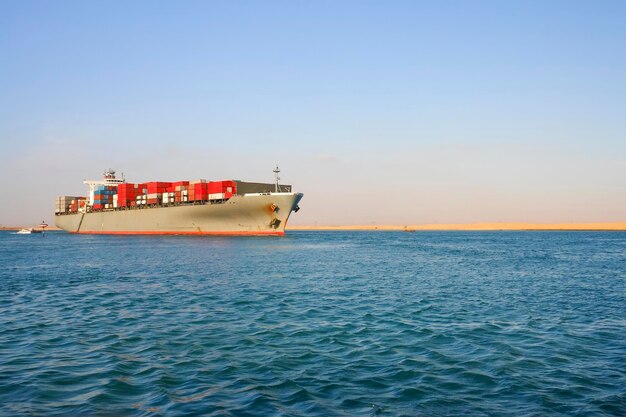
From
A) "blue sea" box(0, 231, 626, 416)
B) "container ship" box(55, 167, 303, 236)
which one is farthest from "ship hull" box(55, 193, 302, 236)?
"blue sea" box(0, 231, 626, 416)

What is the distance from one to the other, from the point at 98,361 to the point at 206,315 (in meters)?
6.60

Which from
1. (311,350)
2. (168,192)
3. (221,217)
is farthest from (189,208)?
(311,350)

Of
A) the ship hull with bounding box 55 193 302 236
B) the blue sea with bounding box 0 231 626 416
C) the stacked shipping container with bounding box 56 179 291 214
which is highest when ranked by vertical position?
the stacked shipping container with bounding box 56 179 291 214

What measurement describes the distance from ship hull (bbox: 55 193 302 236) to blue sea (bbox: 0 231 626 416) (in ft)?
186

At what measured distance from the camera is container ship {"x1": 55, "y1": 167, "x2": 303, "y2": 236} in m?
85.6

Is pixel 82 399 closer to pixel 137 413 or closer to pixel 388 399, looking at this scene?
pixel 137 413

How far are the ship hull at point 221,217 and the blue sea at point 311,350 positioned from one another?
56.7 m

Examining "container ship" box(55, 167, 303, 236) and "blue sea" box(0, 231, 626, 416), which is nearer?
"blue sea" box(0, 231, 626, 416)

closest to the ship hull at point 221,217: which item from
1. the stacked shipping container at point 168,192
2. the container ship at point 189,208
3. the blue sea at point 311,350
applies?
the container ship at point 189,208

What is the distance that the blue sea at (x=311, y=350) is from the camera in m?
9.15

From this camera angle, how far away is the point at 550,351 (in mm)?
13258

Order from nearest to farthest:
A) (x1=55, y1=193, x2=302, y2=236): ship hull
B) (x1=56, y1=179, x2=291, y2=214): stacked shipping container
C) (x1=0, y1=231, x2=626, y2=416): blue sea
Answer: (x1=0, y1=231, x2=626, y2=416): blue sea, (x1=55, y1=193, x2=302, y2=236): ship hull, (x1=56, y1=179, x2=291, y2=214): stacked shipping container

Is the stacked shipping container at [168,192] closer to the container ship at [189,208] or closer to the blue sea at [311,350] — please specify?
the container ship at [189,208]

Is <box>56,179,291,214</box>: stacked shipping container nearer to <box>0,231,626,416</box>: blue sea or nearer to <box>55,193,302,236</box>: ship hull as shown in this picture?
<box>55,193,302,236</box>: ship hull
